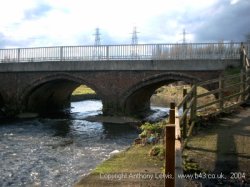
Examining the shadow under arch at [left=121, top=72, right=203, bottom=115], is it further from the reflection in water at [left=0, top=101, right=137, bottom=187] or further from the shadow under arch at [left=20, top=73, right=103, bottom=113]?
the reflection in water at [left=0, top=101, right=137, bottom=187]

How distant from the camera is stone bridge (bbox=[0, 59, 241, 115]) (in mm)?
25828

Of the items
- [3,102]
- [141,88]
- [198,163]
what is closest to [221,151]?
[198,163]

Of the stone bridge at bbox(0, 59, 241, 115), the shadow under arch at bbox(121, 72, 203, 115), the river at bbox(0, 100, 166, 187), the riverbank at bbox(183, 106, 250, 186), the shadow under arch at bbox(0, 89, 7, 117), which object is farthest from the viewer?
the shadow under arch at bbox(0, 89, 7, 117)

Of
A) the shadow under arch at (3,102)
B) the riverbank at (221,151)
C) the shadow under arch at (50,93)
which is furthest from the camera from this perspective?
the shadow under arch at (3,102)

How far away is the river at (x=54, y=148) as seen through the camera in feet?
40.6

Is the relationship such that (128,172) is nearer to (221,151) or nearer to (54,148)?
(221,151)

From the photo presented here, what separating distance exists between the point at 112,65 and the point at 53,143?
10.3 metres

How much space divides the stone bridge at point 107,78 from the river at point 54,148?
2.98m

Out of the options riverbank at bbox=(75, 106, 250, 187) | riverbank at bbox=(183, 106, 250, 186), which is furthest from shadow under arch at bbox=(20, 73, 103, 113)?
riverbank at bbox=(75, 106, 250, 187)

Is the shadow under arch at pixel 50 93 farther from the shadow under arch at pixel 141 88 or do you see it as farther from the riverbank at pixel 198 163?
the riverbank at pixel 198 163

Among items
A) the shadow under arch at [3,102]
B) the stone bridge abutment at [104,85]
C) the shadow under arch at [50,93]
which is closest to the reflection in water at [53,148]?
the stone bridge abutment at [104,85]

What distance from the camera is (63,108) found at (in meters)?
37.8

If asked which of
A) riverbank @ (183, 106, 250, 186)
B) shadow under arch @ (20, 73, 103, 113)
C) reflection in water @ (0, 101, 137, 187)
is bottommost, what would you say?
reflection in water @ (0, 101, 137, 187)

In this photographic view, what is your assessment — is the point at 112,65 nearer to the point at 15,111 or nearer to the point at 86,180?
the point at 15,111
